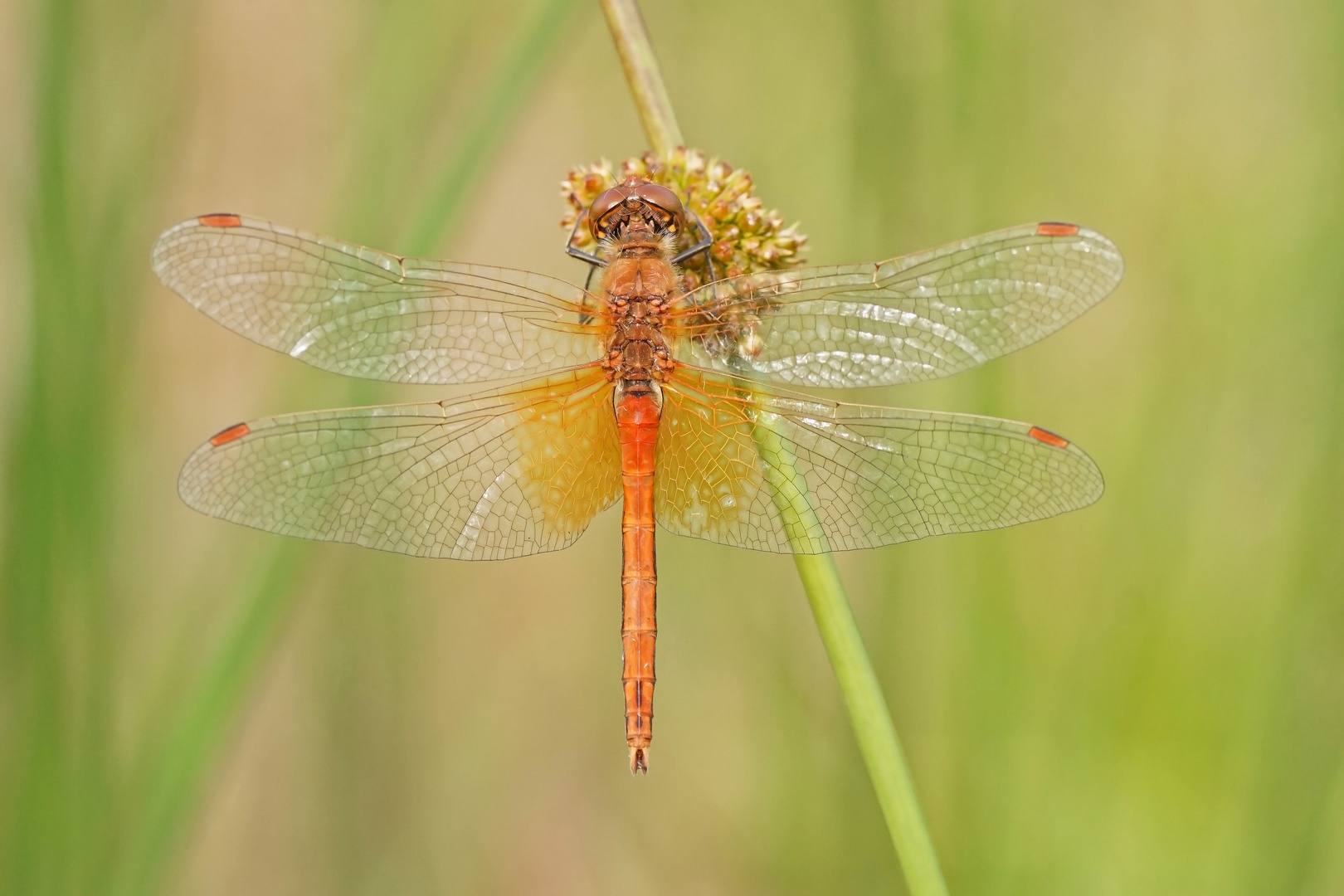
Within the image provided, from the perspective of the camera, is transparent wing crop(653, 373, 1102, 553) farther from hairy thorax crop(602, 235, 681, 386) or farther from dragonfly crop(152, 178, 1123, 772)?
hairy thorax crop(602, 235, 681, 386)

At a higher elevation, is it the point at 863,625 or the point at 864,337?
the point at 864,337

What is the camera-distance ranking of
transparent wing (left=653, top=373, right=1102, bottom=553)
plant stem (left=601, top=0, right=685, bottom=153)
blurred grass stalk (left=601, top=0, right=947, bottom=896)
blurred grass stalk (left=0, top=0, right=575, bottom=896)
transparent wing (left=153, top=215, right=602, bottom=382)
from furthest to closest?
transparent wing (left=153, top=215, right=602, bottom=382) < blurred grass stalk (left=0, top=0, right=575, bottom=896) < transparent wing (left=653, top=373, right=1102, bottom=553) < plant stem (left=601, top=0, right=685, bottom=153) < blurred grass stalk (left=601, top=0, right=947, bottom=896)

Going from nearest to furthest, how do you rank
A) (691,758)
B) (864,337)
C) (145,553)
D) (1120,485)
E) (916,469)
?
(916,469) → (864,337) → (1120,485) → (145,553) → (691,758)

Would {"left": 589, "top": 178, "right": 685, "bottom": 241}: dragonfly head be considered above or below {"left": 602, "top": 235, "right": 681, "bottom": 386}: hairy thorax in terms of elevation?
above

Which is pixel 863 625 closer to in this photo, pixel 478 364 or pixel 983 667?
pixel 983 667

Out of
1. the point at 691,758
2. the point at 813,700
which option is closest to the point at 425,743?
the point at 691,758

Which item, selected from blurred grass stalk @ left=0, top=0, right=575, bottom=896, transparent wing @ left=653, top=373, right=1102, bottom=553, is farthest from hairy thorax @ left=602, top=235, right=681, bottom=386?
blurred grass stalk @ left=0, top=0, right=575, bottom=896

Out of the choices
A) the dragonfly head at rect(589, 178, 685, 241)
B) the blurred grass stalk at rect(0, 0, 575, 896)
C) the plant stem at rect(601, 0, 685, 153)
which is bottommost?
the blurred grass stalk at rect(0, 0, 575, 896)

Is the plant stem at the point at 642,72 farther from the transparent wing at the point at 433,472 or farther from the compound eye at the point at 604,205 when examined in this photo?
the transparent wing at the point at 433,472
